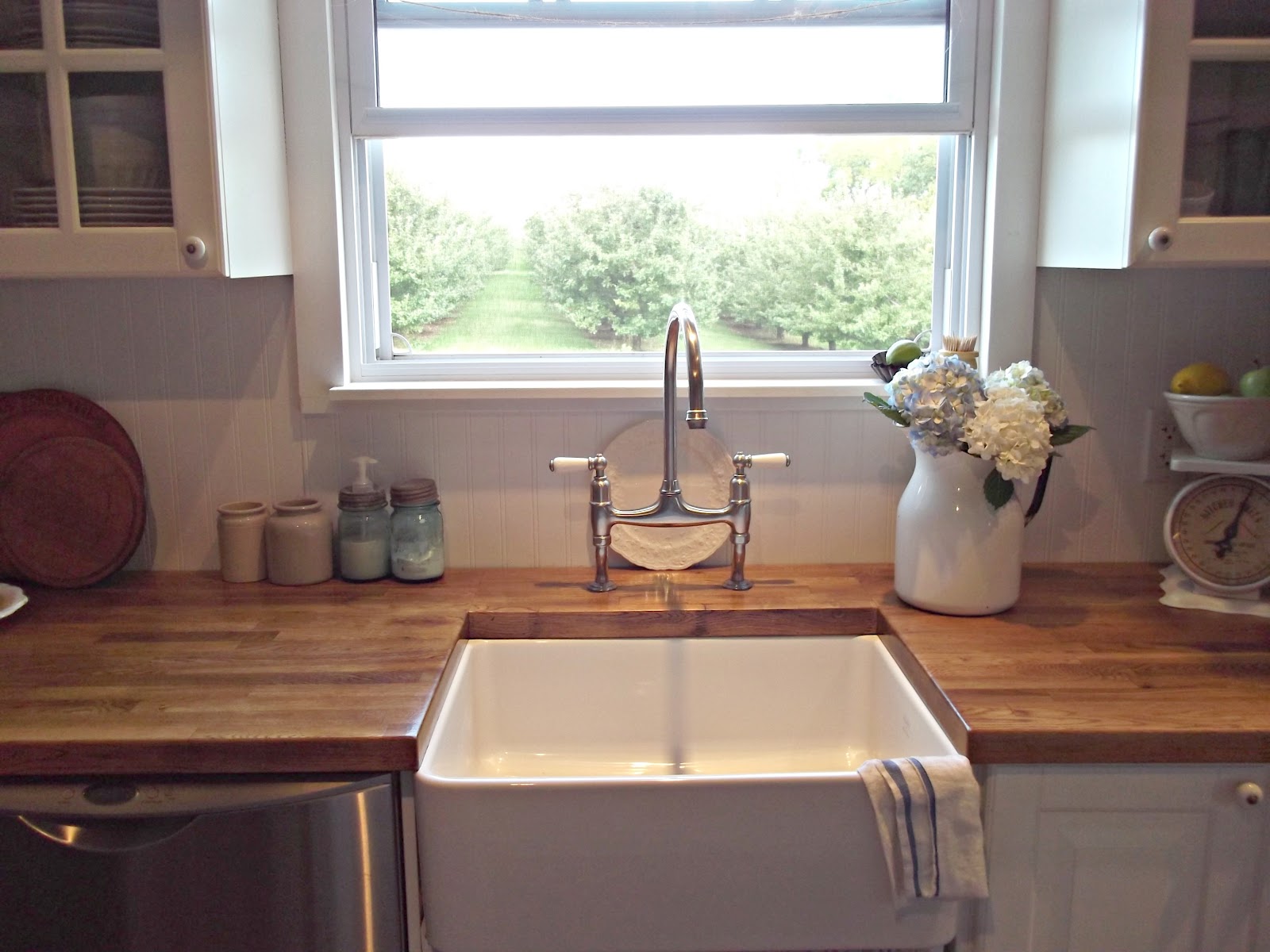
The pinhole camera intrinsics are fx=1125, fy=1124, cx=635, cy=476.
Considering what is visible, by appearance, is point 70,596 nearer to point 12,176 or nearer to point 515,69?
point 12,176

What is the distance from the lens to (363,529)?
1786mm

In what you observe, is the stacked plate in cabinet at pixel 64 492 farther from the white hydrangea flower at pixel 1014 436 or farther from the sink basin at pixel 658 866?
the white hydrangea flower at pixel 1014 436

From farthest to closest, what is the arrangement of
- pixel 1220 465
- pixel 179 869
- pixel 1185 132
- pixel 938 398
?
pixel 1220 465
pixel 938 398
pixel 1185 132
pixel 179 869

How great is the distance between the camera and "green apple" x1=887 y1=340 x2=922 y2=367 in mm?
1770

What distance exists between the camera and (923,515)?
63.6 inches

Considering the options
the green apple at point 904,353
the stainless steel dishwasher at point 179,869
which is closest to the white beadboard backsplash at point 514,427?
the green apple at point 904,353

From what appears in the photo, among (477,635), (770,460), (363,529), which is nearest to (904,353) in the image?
(770,460)

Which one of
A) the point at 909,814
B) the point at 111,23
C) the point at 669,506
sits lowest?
the point at 909,814

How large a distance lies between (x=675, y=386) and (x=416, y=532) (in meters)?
0.47

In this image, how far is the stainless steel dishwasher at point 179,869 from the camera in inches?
47.1

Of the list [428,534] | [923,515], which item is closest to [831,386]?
[923,515]

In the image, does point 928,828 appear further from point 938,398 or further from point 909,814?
point 938,398

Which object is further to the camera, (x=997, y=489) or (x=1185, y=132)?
(x=997, y=489)

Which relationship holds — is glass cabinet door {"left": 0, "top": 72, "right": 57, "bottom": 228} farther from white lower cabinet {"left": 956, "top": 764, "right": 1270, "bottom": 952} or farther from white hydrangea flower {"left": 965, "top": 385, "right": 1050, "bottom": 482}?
white lower cabinet {"left": 956, "top": 764, "right": 1270, "bottom": 952}
